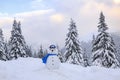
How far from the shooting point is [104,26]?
33.0 meters

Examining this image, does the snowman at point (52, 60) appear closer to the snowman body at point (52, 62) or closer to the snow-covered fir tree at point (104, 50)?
the snowman body at point (52, 62)

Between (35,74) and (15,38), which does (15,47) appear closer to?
(15,38)

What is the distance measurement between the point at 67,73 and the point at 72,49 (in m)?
25.5

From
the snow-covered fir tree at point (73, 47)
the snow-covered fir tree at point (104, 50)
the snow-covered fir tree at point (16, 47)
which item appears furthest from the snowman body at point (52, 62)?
the snow-covered fir tree at point (16, 47)

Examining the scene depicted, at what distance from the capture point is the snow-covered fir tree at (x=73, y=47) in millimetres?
36875

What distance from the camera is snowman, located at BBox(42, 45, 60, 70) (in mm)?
12922

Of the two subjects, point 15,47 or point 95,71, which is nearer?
point 95,71

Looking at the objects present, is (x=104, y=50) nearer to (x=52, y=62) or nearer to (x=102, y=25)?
(x=102, y=25)

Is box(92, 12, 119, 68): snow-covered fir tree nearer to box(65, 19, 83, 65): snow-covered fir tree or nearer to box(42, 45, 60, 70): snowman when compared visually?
box(65, 19, 83, 65): snow-covered fir tree

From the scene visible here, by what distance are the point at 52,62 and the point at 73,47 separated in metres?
24.1

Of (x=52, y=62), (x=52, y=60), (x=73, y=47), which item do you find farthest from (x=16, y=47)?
(x=52, y=62)

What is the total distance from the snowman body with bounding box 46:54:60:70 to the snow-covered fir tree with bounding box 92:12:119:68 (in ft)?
60.2

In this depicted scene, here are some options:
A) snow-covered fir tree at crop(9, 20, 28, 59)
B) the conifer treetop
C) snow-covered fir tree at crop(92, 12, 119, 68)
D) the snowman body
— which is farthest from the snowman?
snow-covered fir tree at crop(9, 20, 28, 59)

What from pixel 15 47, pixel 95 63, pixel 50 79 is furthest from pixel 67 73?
pixel 15 47
